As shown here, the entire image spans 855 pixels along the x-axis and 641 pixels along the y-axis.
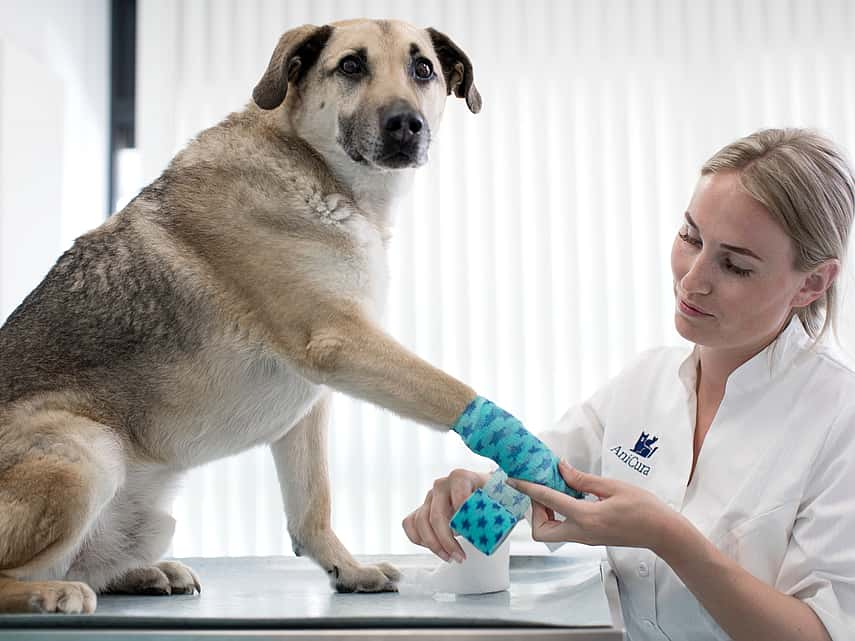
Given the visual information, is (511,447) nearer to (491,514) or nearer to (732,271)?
(491,514)

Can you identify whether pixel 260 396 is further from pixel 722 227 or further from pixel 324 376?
pixel 722 227

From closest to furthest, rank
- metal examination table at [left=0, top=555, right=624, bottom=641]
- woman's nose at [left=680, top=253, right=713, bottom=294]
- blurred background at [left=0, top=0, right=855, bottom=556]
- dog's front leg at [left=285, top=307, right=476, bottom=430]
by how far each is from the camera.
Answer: metal examination table at [left=0, top=555, right=624, bottom=641] → dog's front leg at [left=285, top=307, right=476, bottom=430] → woman's nose at [left=680, top=253, right=713, bottom=294] → blurred background at [left=0, top=0, right=855, bottom=556]

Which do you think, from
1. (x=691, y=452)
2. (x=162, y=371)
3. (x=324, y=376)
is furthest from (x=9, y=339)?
(x=691, y=452)

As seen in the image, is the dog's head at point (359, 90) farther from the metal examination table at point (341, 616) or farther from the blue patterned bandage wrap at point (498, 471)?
the metal examination table at point (341, 616)

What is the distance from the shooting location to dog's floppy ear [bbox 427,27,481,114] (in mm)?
1809

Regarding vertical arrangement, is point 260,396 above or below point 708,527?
above

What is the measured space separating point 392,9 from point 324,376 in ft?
9.27

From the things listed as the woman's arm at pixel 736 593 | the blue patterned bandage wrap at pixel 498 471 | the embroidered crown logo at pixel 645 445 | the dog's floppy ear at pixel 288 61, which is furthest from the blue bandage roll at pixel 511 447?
the dog's floppy ear at pixel 288 61

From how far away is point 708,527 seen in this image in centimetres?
141

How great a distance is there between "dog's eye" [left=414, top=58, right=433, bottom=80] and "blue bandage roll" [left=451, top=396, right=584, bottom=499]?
28.9 inches

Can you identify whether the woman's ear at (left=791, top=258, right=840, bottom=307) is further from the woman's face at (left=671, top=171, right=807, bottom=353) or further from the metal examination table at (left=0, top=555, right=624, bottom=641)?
the metal examination table at (left=0, top=555, right=624, bottom=641)

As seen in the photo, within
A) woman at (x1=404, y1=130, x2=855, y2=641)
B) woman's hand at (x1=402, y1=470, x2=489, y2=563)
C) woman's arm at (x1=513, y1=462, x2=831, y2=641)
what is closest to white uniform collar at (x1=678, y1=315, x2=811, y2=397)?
woman at (x1=404, y1=130, x2=855, y2=641)

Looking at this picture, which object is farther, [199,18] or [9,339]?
[199,18]

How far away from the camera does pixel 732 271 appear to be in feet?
4.69
